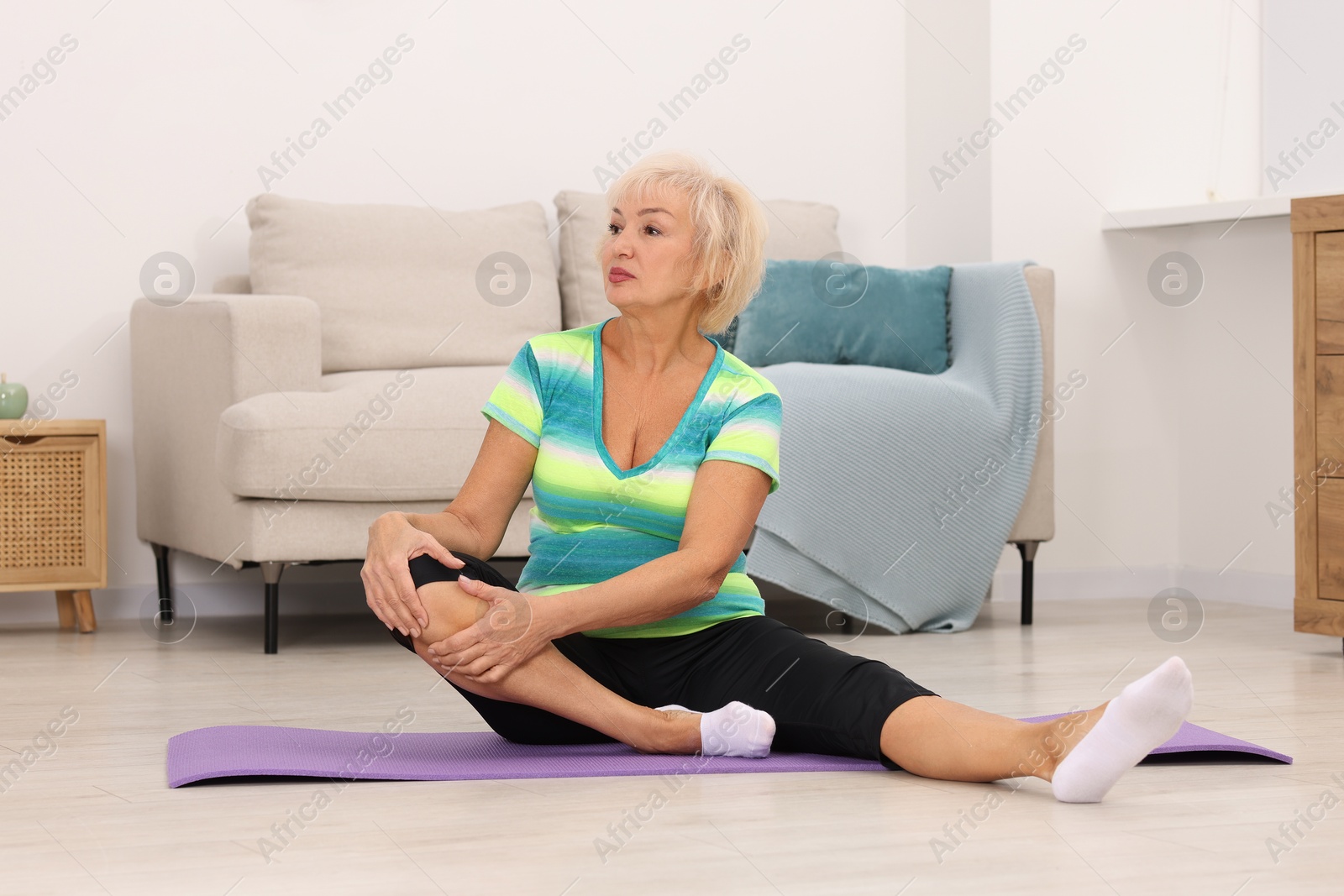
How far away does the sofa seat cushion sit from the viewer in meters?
2.71

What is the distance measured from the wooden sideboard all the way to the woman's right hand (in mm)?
1684

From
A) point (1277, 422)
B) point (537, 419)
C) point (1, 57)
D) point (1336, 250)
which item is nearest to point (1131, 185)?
point (1277, 422)

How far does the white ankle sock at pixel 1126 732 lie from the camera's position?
139cm

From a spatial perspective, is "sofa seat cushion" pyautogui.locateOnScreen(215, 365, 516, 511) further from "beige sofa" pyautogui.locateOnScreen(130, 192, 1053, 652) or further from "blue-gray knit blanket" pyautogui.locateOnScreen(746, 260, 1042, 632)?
"blue-gray knit blanket" pyautogui.locateOnScreen(746, 260, 1042, 632)

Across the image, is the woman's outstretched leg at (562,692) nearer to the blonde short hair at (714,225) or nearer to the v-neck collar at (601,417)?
the v-neck collar at (601,417)

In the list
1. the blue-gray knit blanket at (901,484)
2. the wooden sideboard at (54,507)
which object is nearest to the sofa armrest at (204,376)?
the wooden sideboard at (54,507)

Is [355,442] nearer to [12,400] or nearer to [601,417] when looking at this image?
[12,400]

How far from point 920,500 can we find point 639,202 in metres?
1.40

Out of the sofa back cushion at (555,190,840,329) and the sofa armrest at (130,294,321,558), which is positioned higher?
the sofa back cushion at (555,190,840,329)

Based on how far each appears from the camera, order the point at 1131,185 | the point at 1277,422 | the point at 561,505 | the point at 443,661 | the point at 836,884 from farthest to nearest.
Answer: the point at 1131,185, the point at 1277,422, the point at 561,505, the point at 443,661, the point at 836,884

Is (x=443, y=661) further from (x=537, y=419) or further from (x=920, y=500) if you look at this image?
(x=920, y=500)

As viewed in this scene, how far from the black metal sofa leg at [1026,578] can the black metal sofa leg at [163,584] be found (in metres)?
1.87

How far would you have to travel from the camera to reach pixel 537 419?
180 cm

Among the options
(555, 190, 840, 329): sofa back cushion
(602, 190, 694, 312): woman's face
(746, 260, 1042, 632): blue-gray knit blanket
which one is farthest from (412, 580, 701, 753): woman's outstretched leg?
(555, 190, 840, 329): sofa back cushion
